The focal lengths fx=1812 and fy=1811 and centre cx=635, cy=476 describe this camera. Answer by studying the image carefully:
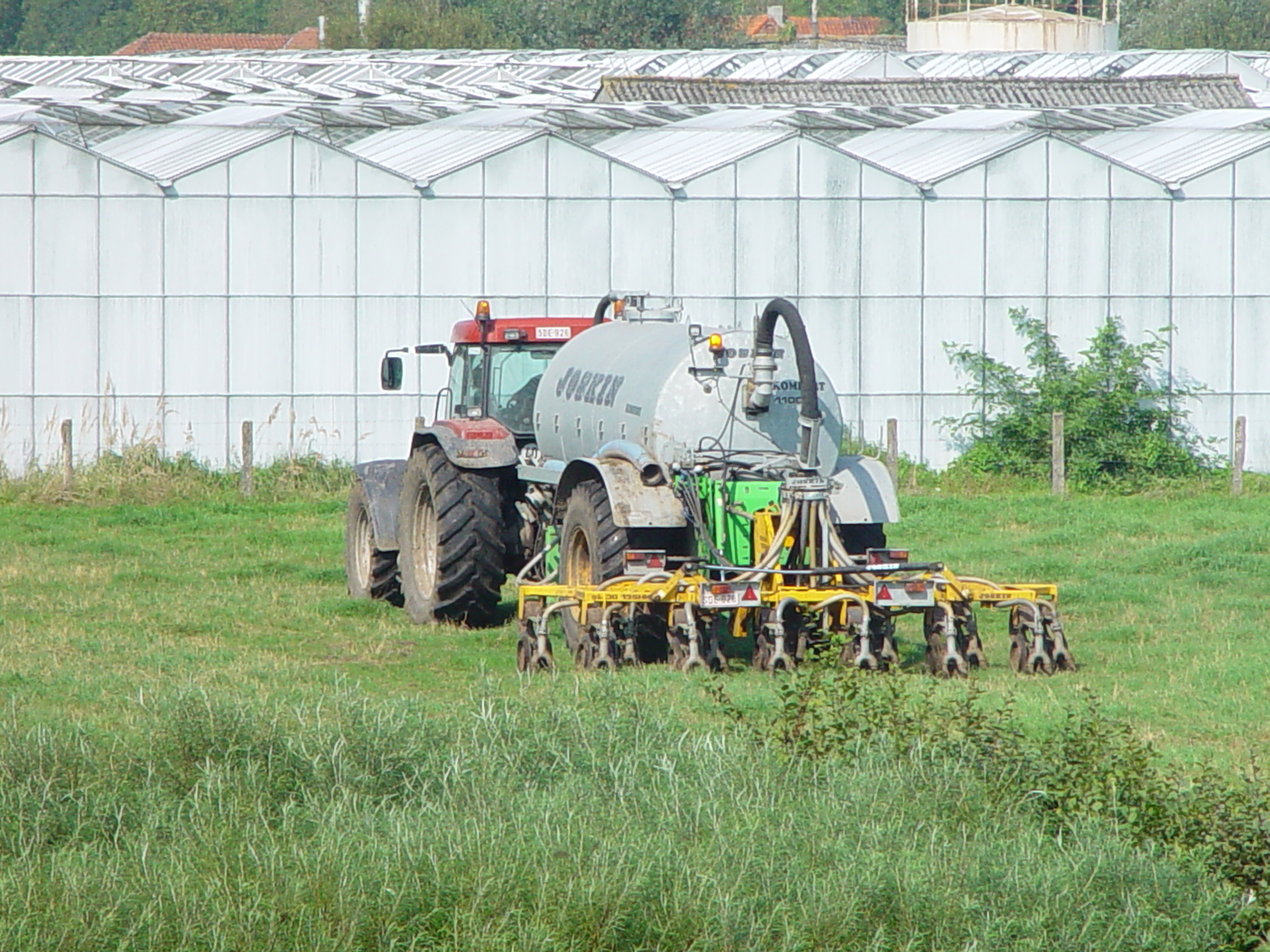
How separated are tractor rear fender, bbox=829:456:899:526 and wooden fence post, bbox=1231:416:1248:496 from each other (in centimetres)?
1172

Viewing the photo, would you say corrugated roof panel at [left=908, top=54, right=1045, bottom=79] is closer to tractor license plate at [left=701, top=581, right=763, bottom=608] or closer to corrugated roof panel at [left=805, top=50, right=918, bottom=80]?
corrugated roof panel at [left=805, top=50, right=918, bottom=80]

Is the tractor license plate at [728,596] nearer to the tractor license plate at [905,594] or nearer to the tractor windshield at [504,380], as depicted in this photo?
the tractor license plate at [905,594]

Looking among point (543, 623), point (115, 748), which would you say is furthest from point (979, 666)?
point (115, 748)

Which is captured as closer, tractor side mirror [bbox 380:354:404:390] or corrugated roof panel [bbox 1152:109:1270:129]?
tractor side mirror [bbox 380:354:404:390]

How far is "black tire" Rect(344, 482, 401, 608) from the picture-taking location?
15.2 metres

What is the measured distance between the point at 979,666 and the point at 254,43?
7637 cm

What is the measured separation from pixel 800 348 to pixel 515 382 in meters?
4.10

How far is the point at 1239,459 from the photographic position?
2261 cm

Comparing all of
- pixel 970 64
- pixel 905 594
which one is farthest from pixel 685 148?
pixel 970 64

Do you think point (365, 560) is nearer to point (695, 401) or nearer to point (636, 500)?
point (636, 500)

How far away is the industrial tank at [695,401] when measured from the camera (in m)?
11.9

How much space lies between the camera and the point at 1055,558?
16.8 m

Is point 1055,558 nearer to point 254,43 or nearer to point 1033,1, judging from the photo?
point 1033,1

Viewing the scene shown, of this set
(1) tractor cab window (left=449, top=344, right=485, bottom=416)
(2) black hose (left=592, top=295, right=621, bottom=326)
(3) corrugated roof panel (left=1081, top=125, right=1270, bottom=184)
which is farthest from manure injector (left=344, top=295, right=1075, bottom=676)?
(3) corrugated roof panel (left=1081, top=125, right=1270, bottom=184)
